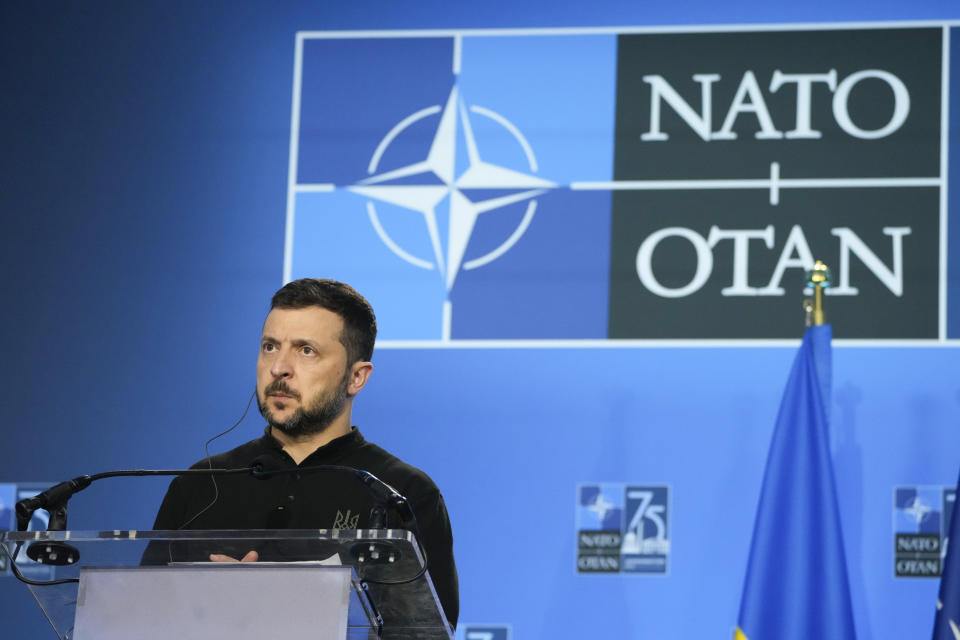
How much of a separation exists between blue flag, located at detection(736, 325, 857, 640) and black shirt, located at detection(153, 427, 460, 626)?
4.58ft

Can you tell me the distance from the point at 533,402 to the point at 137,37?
6.13 feet

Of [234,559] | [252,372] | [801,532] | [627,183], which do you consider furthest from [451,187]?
[234,559]

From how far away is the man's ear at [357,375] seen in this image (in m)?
2.72

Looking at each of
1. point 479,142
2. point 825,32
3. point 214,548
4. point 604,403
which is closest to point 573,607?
point 604,403

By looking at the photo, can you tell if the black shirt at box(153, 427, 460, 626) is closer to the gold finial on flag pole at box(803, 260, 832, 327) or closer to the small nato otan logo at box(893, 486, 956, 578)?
the gold finial on flag pole at box(803, 260, 832, 327)

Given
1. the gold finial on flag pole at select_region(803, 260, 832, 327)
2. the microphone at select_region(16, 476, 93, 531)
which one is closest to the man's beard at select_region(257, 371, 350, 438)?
the microphone at select_region(16, 476, 93, 531)

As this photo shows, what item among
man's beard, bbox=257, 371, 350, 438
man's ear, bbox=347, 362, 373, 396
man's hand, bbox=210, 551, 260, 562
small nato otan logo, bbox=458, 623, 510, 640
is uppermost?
man's ear, bbox=347, 362, 373, 396

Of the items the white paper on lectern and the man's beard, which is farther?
the man's beard

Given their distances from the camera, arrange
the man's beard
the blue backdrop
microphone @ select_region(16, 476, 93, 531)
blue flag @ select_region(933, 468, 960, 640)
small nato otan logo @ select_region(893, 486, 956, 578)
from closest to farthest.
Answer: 1. microphone @ select_region(16, 476, 93, 531)
2. the man's beard
3. blue flag @ select_region(933, 468, 960, 640)
4. small nato otan logo @ select_region(893, 486, 956, 578)
5. the blue backdrop

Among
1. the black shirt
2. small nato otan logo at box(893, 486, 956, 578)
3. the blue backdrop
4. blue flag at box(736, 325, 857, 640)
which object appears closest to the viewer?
the black shirt

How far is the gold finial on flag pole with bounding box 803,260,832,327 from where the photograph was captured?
12.5ft

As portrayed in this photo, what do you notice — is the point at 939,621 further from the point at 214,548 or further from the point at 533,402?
the point at 214,548

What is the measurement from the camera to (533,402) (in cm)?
407

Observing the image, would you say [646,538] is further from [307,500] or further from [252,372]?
[307,500]
